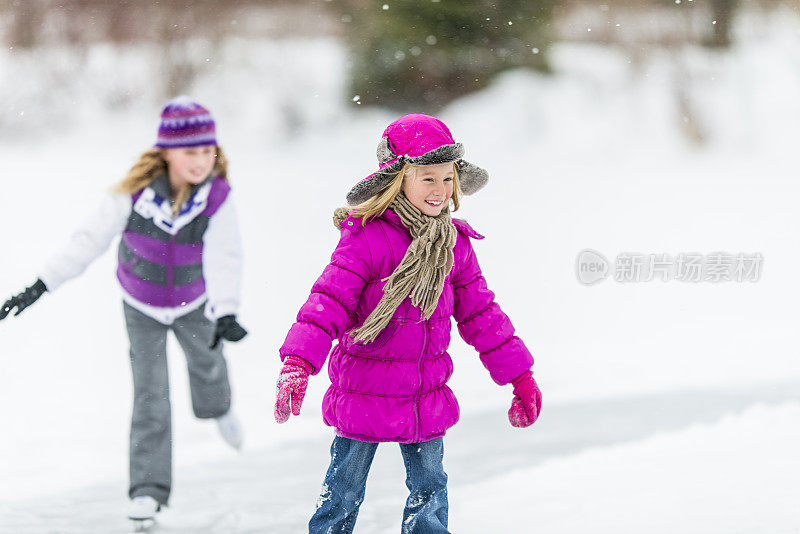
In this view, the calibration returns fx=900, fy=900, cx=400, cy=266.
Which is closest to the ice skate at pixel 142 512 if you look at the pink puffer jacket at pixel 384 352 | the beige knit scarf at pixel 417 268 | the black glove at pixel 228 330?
the black glove at pixel 228 330

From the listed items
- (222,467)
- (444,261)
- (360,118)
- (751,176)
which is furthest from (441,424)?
(751,176)

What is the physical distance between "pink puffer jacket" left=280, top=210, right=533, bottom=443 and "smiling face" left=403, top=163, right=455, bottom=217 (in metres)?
0.08

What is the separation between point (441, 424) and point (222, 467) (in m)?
1.27

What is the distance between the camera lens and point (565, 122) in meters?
4.12

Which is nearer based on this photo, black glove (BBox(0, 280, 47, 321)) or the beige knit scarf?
the beige knit scarf

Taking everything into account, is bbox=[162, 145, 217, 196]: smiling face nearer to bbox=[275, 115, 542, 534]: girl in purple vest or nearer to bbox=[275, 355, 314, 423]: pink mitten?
bbox=[275, 115, 542, 534]: girl in purple vest

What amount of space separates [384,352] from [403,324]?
3.6 inches

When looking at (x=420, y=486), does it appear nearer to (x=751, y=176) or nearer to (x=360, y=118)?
(x=360, y=118)

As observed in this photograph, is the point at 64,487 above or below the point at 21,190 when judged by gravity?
below

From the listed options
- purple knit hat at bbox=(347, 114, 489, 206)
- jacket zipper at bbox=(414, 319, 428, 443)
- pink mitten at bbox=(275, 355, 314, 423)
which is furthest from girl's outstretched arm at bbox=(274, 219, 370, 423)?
jacket zipper at bbox=(414, 319, 428, 443)

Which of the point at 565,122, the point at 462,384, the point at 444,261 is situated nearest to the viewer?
the point at 444,261

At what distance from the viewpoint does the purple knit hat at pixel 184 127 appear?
9.93 feet

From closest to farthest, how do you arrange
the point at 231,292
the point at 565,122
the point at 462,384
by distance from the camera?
the point at 231,292 → the point at 462,384 → the point at 565,122

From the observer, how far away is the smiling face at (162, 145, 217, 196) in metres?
3.00
